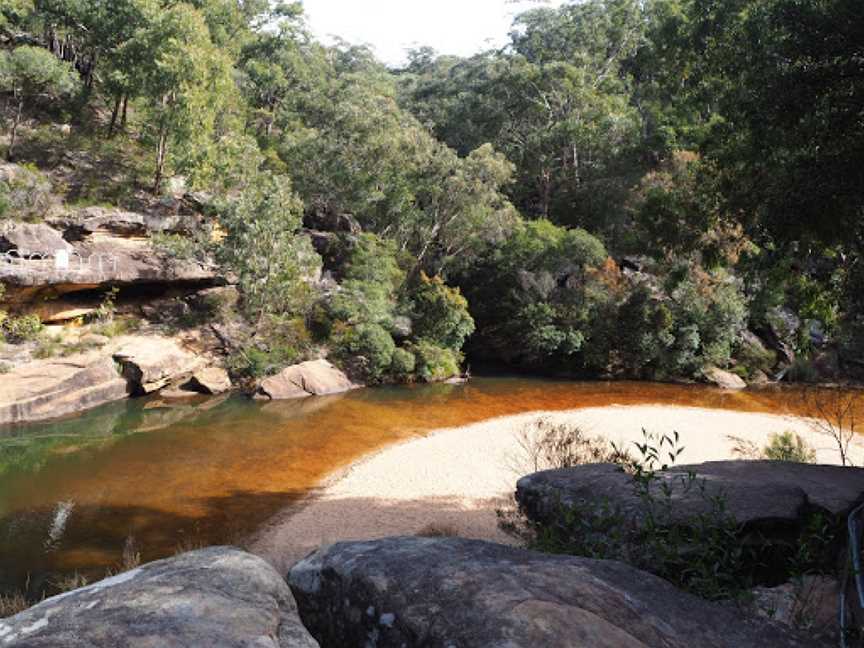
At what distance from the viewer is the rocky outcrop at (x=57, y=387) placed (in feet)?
56.5

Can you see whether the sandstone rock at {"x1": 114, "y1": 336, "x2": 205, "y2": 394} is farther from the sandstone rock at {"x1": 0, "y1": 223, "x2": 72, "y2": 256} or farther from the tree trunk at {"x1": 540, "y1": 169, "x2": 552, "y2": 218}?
the tree trunk at {"x1": 540, "y1": 169, "x2": 552, "y2": 218}

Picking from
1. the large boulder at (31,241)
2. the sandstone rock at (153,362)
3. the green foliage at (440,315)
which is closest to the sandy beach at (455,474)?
the green foliage at (440,315)

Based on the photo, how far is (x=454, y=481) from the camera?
Answer: 13594 mm

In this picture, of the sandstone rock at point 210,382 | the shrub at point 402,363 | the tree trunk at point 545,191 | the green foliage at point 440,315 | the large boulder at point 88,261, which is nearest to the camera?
the large boulder at point 88,261

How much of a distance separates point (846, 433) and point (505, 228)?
18.0 metres

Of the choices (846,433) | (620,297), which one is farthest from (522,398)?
(846,433)

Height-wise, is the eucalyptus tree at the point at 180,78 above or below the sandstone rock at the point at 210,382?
above

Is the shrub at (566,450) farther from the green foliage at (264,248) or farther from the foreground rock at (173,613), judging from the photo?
the green foliage at (264,248)

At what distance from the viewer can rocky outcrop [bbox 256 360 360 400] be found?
2162 cm

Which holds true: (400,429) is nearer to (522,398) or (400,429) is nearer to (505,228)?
(522,398)

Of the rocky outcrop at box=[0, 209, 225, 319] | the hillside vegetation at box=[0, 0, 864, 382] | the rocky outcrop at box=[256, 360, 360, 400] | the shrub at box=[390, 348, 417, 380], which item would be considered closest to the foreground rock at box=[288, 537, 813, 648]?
the hillside vegetation at box=[0, 0, 864, 382]

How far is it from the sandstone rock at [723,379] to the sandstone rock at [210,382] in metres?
21.1

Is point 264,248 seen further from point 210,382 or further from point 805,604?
point 805,604

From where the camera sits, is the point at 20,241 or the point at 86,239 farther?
the point at 86,239
